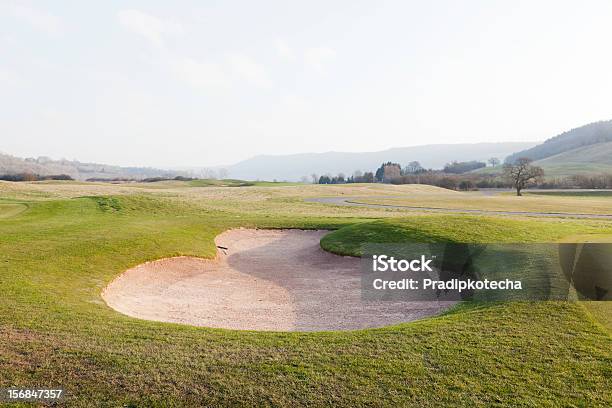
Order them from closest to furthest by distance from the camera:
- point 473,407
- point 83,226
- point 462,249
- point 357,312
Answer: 1. point 473,407
2. point 357,312
3. point 462,249
4. point 83,226

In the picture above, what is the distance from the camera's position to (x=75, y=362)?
8.68 metres

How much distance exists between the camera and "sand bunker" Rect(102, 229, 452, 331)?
14070 mm

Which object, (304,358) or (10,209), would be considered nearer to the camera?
(304,358)

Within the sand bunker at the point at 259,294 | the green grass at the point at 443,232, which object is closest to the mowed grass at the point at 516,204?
the green grass at the point at 443,232

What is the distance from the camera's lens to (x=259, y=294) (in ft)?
58.3

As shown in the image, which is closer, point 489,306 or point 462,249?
point 489,306

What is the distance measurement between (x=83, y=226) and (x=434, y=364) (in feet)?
80.2

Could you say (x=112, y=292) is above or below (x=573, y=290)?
below

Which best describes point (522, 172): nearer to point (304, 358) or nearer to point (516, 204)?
point (516, 204)

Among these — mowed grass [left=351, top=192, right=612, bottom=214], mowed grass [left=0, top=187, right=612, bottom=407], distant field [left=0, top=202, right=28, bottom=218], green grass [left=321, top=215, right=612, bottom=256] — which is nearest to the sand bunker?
green grass [left=321, top=215, right=612, bottom=256]

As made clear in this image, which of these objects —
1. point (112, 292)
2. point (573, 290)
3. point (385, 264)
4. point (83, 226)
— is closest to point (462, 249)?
point (385, 264)

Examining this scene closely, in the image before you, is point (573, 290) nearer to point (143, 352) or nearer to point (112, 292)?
point (143, 352)

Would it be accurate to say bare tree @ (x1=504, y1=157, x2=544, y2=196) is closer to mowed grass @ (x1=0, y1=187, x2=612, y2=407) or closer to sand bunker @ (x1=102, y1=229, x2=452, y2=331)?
sand bunker @ (x1=102, y1=229, x2=452, y2=331)

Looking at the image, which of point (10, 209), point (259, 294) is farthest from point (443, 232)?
point (10, 209)
